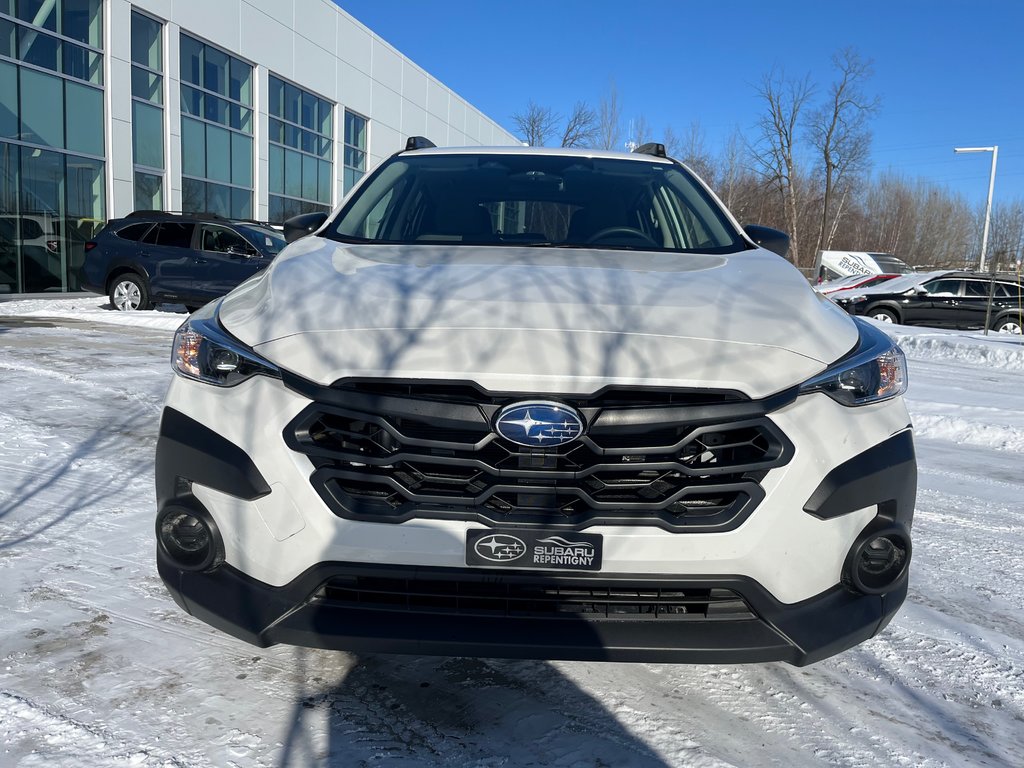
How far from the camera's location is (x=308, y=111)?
28.0 metres

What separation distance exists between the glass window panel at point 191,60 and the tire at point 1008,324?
19824mm

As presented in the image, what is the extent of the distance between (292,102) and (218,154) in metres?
4.91

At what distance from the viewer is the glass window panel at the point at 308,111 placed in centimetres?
2756

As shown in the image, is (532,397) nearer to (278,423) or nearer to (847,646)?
(278,423)

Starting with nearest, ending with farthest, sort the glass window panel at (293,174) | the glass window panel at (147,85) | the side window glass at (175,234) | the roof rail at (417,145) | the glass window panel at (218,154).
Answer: the roof rail at (417,145)
the side window glass at (175,234)
the glass window panel at (147,85)
the glass window panel at (218,154)
the glass window panel at (293,174)

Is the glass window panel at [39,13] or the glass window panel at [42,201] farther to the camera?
the glass window panel at [42,201]

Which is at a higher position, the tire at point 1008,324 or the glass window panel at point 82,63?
the glass window panel at point 82,63

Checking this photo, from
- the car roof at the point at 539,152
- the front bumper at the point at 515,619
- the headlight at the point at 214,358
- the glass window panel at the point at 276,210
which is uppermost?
the glass window panel at the point at 276,210

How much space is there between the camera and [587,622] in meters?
2.13

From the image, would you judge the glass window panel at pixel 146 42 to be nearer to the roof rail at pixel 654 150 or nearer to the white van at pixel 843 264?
the roof rail at pixel 654 150

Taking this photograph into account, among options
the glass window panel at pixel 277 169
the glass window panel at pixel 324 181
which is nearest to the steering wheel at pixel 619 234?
the glass window panel at pixel 277 169

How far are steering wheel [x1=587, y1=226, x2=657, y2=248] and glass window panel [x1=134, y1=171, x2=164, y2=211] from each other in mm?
18668

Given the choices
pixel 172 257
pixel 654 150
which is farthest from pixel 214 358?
pixel 172 257

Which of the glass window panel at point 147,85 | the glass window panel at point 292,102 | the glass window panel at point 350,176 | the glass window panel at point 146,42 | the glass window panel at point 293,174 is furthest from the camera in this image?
the glass window panel at point 350,176
